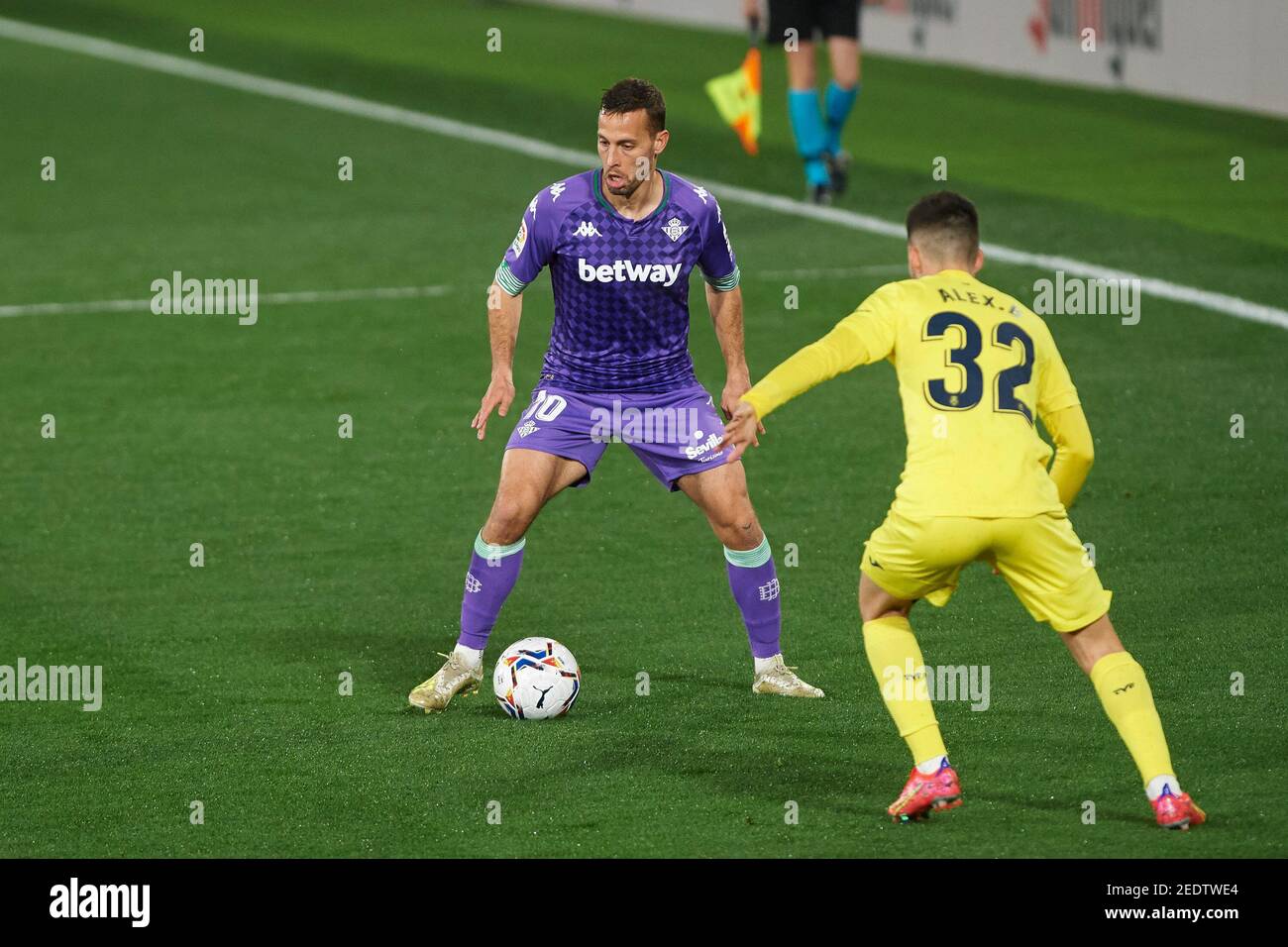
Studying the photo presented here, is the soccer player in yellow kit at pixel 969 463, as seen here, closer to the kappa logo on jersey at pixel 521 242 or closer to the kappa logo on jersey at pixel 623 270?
the kappa logo on jersey at pixel 623 270

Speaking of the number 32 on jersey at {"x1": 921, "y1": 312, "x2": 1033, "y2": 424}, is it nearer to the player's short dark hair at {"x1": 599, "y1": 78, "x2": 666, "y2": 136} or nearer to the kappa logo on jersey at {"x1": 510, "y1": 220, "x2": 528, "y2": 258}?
the player's short dark hair at {"x1": 599, "y1": 78, "x2": 666, "y2": 136}

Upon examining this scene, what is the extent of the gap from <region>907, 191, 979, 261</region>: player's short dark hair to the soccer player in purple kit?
1.34 metres

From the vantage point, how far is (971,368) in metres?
6.57

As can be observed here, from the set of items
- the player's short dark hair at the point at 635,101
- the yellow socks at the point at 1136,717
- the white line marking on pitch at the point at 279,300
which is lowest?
the yellow socks at the point at 1136,717

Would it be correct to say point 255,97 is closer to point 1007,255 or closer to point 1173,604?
point 1007,255

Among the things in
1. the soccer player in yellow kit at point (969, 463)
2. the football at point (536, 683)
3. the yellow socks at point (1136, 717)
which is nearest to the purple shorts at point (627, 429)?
the football at point (536, 683)

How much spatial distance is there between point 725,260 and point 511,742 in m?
1.95

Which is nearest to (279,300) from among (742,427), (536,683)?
(536,683)

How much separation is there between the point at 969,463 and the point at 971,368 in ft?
0.93

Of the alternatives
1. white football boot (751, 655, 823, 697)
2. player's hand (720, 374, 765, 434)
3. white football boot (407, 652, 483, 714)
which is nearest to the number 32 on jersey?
player's hand (720, 374, 765, 434)

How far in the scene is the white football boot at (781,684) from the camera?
8164 mm

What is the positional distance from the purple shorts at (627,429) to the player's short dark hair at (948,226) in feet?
5.02

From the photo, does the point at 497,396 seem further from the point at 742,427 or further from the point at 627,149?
the point at 742,427

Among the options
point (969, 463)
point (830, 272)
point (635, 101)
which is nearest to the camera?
point (969, 463)
